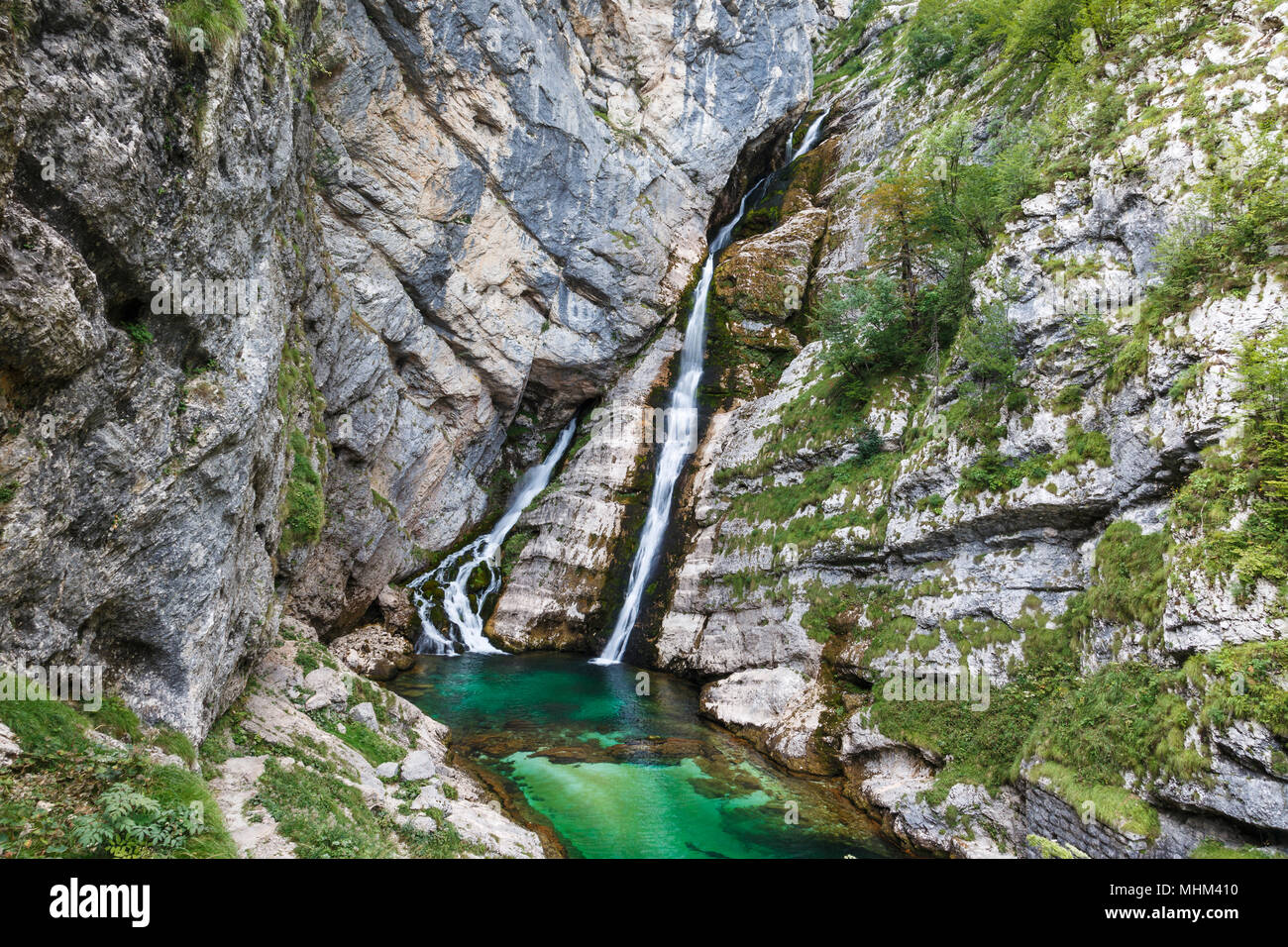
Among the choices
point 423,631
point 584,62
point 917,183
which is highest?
point 584,62

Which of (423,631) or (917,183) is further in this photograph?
(423,631)

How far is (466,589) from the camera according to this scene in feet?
93.7

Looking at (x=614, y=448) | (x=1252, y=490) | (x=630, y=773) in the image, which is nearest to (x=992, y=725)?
(x=1252, y=490)

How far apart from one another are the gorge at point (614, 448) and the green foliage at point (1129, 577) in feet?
0.35

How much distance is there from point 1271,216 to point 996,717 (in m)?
10.9

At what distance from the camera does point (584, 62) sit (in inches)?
1340

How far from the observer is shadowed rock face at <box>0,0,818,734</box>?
277 inches

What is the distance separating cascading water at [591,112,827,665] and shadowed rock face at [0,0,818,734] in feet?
7.16

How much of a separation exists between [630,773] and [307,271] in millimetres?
17274

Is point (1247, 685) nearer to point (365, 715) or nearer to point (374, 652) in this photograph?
point (365, 715)

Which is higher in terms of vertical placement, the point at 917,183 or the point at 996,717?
the point at 917,183

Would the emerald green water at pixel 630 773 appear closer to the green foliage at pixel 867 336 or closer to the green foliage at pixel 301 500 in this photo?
the green foliage at pixel 301 500

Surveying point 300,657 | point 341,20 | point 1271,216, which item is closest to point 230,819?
point 300,657
